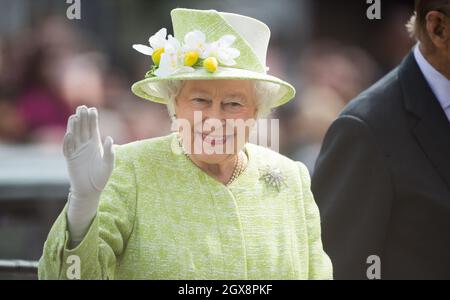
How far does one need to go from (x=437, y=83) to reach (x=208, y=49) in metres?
1.05

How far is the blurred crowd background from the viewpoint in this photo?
18.1 feet

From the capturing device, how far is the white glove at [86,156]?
2.79 m

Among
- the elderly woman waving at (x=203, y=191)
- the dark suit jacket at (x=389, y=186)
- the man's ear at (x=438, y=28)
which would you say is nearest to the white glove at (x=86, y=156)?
the elderly woman waving at (x=203, y=191)

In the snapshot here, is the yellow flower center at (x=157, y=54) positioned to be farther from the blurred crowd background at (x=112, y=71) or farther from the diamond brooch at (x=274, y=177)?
the blurred crowd background at (x=112, y=71)

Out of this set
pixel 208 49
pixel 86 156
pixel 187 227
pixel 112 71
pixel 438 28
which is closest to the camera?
pixel 86 156

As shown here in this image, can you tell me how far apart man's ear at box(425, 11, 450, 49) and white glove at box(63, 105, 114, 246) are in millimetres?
1466

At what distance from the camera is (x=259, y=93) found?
3.28m

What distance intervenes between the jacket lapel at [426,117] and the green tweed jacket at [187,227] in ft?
2.00

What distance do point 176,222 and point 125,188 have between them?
0.56ft

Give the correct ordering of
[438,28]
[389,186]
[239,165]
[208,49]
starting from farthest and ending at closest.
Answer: [438,28] → [389,186] → [239,165] → [208,49]

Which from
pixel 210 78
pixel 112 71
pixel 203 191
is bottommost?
pixel 112 71

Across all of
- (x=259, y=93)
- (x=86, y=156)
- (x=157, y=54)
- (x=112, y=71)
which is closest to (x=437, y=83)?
(x=259, y=93)

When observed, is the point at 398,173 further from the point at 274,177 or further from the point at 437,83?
the point at 274,177

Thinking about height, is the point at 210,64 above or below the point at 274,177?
above
